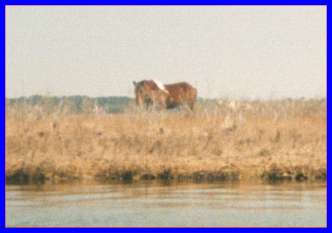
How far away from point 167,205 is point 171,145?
581cm

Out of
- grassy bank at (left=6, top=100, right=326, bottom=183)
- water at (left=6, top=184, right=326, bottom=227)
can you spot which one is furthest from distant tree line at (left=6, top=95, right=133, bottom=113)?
water at (left=6, top=184, right=326, bottom=227)

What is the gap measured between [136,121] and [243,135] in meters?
2.84

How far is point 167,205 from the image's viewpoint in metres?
13.8

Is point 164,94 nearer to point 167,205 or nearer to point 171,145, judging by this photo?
point 171,145

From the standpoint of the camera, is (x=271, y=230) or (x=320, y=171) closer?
(x=271, y=230)

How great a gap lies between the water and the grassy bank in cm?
96

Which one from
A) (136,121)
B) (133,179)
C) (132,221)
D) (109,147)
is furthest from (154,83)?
(132,221)

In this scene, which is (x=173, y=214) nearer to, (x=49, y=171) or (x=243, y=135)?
(x=49, y=171)

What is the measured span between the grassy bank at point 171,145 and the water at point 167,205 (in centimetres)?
96

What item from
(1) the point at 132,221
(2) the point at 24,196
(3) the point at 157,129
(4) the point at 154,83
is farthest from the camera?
(4) the point at 154,83

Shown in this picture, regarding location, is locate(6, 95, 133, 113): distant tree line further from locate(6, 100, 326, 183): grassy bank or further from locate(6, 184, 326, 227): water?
locate(6, 184, 326, 227): water

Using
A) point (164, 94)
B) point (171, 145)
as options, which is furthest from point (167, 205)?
point (164, 94)

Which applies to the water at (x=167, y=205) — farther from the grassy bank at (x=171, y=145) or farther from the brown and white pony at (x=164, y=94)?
the brown and white pony at (x=164, y=94)

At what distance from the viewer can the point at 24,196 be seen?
1478 cm
